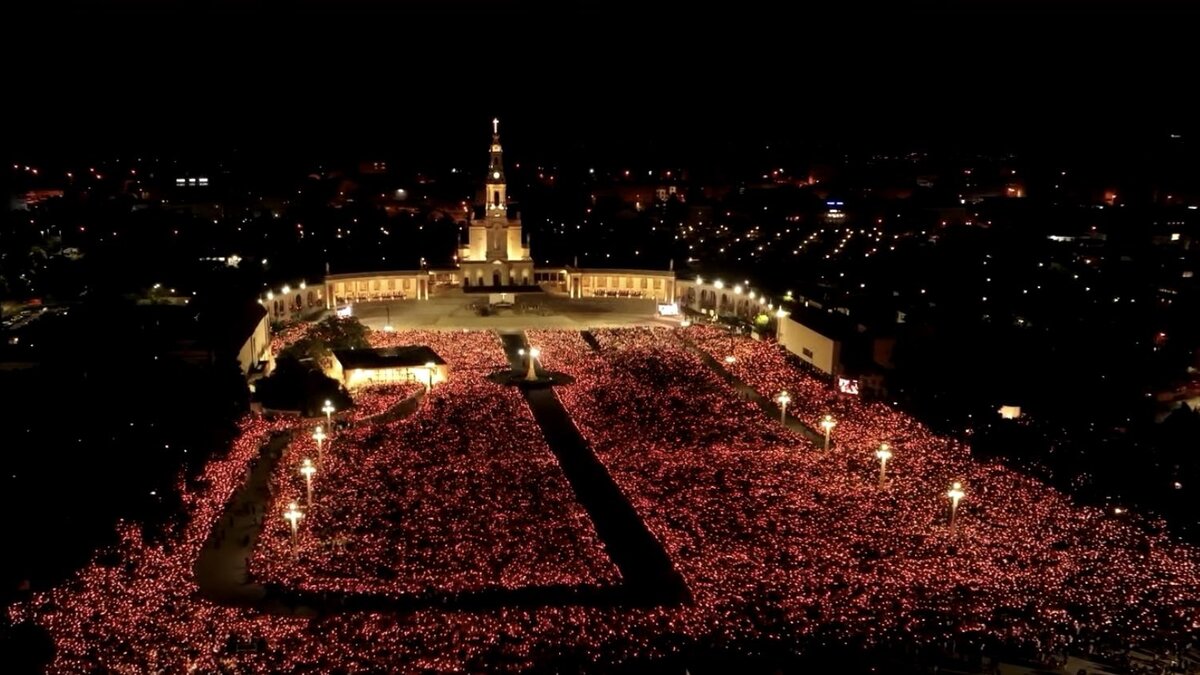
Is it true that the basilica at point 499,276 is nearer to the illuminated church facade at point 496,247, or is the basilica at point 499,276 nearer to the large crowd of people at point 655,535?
the illuminated church facade at point 496,247

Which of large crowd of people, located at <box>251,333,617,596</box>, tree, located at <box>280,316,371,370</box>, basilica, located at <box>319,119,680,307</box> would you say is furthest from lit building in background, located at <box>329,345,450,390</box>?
basilica, located at <box>319,119,680,307</box>

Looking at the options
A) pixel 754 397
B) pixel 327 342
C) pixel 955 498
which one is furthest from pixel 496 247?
pixel 955 498

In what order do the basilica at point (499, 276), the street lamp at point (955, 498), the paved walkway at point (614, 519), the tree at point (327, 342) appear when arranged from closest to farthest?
the paved walkway at point (614, 519), the street lamp at point (955, 498), the tree at point (327, 342), the basilica at point (499, 276)

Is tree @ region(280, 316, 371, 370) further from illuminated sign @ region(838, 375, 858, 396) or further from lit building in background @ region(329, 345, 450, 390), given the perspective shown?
illuminated sign @ region(838, 375, 858, 396)

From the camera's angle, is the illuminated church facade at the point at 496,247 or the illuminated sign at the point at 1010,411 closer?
the illuminated sign at the point at 1010,411

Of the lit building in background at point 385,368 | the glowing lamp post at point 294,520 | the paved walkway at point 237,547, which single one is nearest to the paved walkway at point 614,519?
the lit building in background at point 385,368
